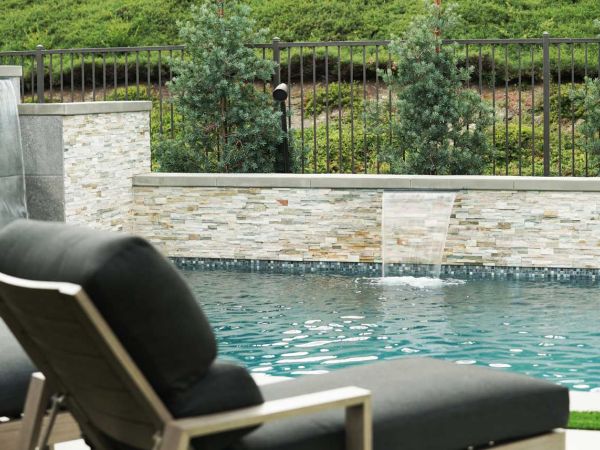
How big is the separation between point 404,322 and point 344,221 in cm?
334

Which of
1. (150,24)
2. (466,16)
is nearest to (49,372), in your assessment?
(466,16)

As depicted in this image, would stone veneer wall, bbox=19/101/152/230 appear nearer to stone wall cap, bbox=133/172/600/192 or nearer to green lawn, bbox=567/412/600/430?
stone wall cap, bbox=133/172/600/192

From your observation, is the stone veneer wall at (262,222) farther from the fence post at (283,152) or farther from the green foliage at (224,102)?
the fence post at (283,152)

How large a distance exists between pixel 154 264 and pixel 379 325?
594 cm

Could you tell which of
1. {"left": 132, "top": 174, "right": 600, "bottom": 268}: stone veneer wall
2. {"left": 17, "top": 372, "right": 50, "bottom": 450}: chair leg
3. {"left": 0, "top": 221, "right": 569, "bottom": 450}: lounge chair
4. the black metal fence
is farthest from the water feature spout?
{"left": 17, "top": 372, "right": 50, "bottom": 450}: chair leg

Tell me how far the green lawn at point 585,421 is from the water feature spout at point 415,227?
6.43 metres

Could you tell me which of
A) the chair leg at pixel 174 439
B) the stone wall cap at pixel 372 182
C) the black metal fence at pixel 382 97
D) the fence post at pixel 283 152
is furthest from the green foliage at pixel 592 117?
the chair leg at pixel 174 439

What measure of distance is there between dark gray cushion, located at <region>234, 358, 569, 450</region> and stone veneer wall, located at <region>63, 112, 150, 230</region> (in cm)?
847

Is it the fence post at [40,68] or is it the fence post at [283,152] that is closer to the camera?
the fence post at [283,152]

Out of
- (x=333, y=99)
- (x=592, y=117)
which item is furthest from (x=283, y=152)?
(x=333, y=99)

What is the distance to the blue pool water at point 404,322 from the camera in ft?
26.1

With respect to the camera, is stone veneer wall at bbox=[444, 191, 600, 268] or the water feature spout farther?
the water feature spout

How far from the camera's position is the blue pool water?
7941 millimetres

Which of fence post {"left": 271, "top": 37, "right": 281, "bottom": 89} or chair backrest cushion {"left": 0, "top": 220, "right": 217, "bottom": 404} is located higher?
fence post {"left": 271, "top": 37, "right": 281, "bottom": 89}
